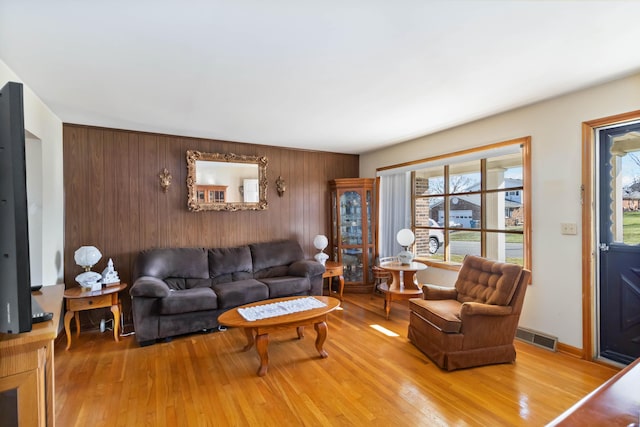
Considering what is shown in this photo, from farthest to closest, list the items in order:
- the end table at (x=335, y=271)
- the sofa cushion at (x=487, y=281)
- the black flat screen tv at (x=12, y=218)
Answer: the end table at (x=335, y=271) < the sofa cushion at (x=487, y=281) < the black flat screen tv at (x=12, y=218)

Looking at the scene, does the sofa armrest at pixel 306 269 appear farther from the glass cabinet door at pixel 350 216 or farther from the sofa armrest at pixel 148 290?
the sofa armrest at pixel 148 290

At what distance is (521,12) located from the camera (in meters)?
1.55

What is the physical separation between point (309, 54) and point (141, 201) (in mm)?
2924

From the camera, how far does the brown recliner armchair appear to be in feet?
7.98

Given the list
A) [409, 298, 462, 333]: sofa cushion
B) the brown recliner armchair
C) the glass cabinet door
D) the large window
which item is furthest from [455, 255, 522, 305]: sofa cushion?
the glass cabinet door

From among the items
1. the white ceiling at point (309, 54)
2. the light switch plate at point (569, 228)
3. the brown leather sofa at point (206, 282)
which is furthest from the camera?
the brown leather sofa at point (206, 282)

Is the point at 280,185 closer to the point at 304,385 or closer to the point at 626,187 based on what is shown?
the point at 304,385

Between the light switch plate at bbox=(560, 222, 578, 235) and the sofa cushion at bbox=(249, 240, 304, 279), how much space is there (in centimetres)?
305

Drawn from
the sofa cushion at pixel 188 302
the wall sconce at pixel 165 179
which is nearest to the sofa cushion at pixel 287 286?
the sofa cushion at pixel 188 302

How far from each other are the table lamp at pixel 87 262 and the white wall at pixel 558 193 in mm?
4432

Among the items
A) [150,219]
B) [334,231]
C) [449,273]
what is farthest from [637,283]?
[150,219]

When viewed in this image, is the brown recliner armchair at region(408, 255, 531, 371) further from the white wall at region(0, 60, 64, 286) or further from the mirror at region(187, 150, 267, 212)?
the white wall at region(0, 60, 64, 286)

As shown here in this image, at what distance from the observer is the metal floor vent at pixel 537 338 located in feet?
9.08

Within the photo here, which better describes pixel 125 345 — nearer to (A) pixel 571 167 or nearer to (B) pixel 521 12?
(B) pixel 521 12
